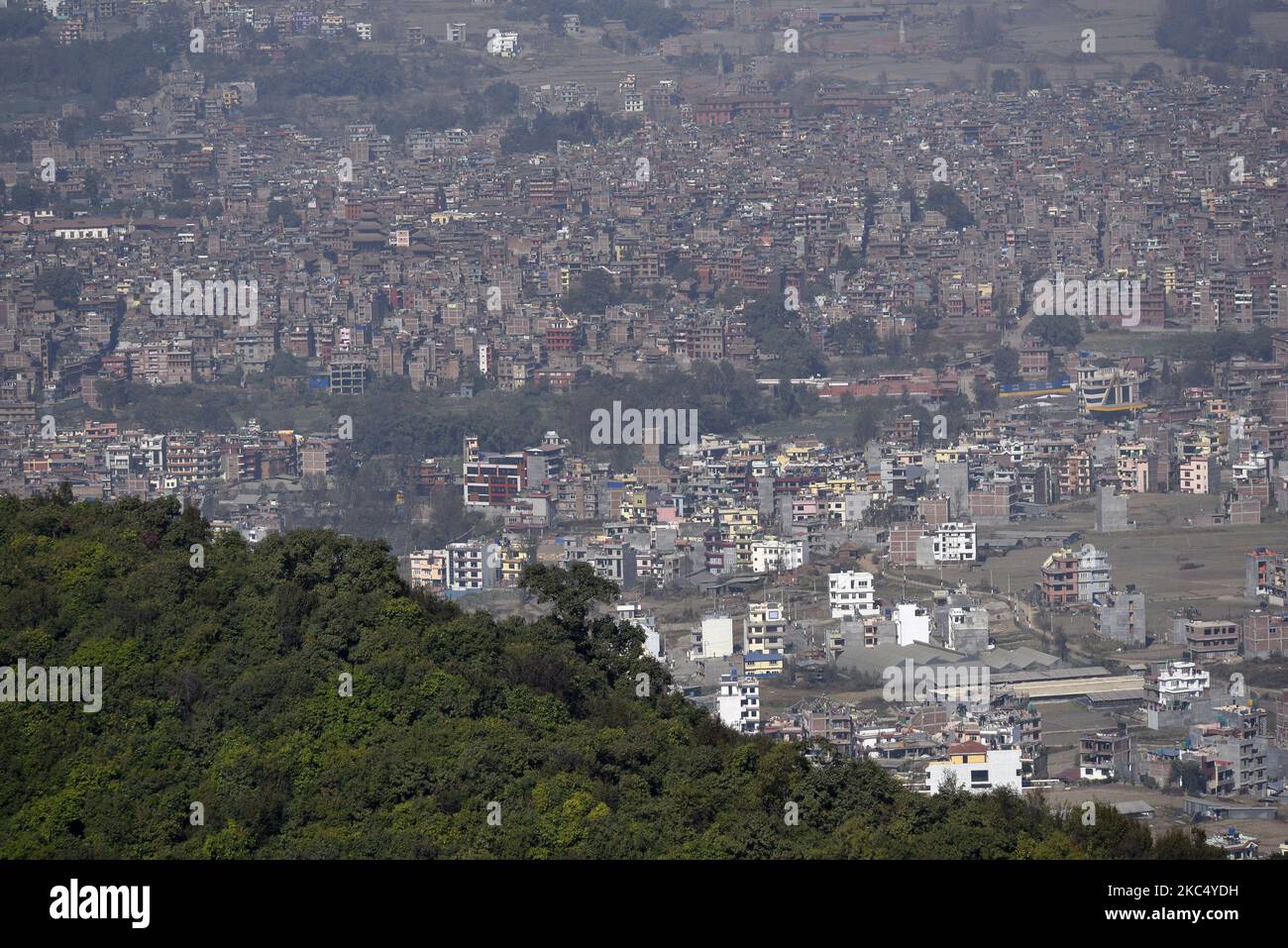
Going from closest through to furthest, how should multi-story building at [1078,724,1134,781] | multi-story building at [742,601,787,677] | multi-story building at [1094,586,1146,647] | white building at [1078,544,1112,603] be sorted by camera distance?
multi-story building at [1078,724,1134,781]
multi-story building at [742,601,787,677]
multi-story building at [1094,586,1146,647]
white building at [1078,544,1112,603]

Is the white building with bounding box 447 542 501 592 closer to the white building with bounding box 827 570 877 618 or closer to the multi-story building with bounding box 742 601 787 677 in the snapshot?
the white building with bounding box 827 570 877 618

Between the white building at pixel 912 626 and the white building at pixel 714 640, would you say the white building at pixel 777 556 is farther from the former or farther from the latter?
the white building at pixel 714 640

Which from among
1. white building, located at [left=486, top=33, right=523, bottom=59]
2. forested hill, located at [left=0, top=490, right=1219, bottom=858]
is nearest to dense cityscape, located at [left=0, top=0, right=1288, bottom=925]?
forested hill, located at [left=0, top=490, right=1219, bottom=858]

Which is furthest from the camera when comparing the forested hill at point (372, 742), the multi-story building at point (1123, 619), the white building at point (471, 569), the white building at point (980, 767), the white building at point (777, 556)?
the white building at point (777, 556)

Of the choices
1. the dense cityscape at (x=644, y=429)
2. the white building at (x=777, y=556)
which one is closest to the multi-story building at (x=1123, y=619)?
the dense cityscape at (x=644, y=429)

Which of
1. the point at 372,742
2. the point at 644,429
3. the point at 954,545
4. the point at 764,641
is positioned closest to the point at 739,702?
the point at 764,641
